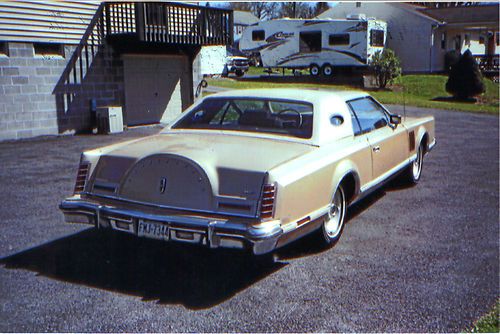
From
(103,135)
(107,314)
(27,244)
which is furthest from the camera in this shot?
(103,135)

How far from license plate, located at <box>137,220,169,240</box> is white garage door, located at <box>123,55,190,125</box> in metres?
10.9

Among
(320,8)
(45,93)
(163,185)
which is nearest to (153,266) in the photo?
(163,185)

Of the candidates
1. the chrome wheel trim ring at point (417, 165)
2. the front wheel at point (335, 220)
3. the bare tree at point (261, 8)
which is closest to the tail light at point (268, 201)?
the front wheel at point (335, 220)

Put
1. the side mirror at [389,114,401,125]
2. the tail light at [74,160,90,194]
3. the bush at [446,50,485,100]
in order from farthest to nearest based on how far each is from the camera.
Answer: the bush at [446,50,485,100] < the side mirror at [389,114,401,125] < the tail light at [74,160,90,194]

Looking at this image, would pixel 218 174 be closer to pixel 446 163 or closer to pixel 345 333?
pixel 345 333

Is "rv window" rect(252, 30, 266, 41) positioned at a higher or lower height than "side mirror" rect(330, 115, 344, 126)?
higher

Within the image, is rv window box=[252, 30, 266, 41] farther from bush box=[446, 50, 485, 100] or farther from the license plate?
the license plate

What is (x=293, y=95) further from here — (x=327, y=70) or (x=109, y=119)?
(x=327, y=70)

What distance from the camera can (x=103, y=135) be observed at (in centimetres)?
1355

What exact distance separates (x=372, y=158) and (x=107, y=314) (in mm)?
3303

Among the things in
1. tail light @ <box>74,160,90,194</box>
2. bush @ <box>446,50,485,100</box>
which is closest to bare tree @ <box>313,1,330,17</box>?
bush @ <box>446,50,485,100</box>

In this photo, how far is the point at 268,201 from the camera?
13.5 ft

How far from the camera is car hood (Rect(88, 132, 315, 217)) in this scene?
4.21 meters

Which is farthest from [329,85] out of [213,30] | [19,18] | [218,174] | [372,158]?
[218,174]
